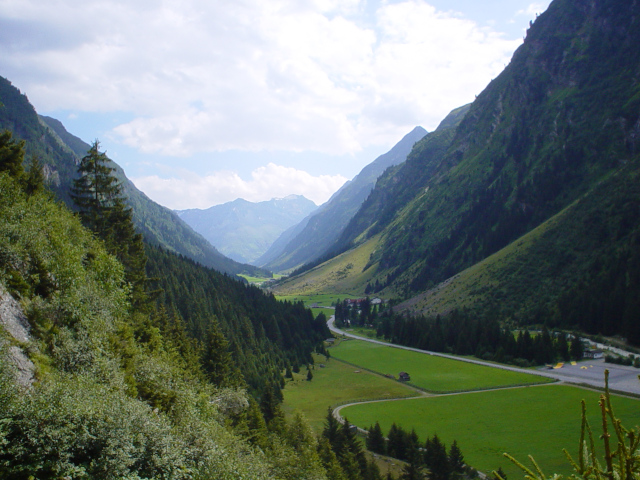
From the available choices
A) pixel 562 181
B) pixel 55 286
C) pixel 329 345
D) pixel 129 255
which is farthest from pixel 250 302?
pixel 562 181

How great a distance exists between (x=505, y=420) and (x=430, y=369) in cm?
4060

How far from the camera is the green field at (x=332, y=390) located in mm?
78269

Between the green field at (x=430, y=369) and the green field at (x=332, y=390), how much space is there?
22.6 feet

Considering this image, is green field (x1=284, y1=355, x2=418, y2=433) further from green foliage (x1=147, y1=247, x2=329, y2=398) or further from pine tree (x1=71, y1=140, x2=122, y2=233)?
pine tree (x1=71, y1=140, x2=122, y2=233)

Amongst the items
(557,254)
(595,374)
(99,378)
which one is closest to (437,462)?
(99,378)

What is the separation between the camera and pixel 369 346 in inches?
5591

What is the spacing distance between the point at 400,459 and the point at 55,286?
49.7m

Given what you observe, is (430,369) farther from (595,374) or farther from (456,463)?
(456,463)

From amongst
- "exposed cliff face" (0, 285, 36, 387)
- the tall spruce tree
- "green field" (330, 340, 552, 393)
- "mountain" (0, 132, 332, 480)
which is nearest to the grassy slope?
"green field" (330, 340, 552, 393)

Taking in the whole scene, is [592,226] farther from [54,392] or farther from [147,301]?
[54,392]

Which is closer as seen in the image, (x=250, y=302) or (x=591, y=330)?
(x=591, y=330)

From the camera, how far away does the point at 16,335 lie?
23.6 m

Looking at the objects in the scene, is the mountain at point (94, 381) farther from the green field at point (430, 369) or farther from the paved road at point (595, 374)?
the paved road at point (595, 374)

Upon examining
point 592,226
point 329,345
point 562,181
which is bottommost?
point 329,345
